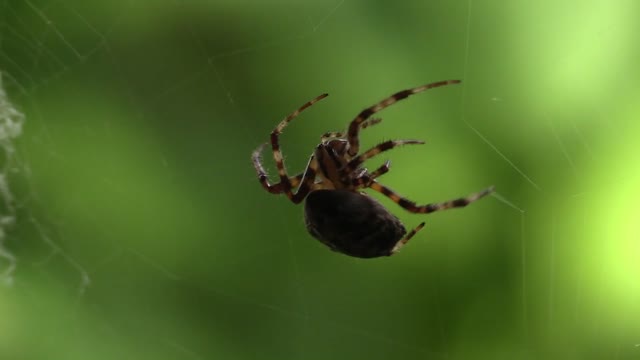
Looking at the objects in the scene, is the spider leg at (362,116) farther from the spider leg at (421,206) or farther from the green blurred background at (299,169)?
the green blurred background at (299,169)

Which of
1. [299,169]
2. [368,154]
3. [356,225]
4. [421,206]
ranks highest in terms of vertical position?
[299,169]

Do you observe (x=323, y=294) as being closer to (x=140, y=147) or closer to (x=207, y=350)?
(x=207, y=350)

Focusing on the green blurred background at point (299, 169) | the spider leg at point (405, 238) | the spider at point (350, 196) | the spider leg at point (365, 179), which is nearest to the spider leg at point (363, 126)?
the spider at point (350, 196)

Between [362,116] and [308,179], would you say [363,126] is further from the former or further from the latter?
[308,179]

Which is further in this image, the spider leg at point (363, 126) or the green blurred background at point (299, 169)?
the green blurred background at point (299, 169)

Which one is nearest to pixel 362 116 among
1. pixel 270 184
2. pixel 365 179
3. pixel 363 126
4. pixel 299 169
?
pixel 363 126

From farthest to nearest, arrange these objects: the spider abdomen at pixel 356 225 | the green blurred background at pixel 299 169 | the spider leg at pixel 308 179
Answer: the green blurred background at pixel 299 169 < the spider leg at pixel 308 179 < the spider abdomen at pixel 356 225
